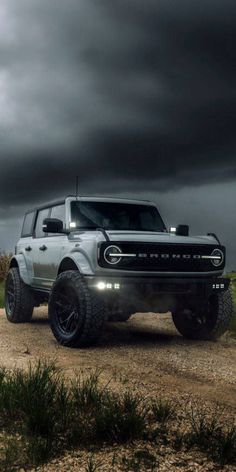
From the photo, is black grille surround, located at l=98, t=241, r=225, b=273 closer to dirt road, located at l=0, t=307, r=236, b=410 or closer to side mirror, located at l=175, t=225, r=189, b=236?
side mirror, located at l=175, t=225, r=189, b=236

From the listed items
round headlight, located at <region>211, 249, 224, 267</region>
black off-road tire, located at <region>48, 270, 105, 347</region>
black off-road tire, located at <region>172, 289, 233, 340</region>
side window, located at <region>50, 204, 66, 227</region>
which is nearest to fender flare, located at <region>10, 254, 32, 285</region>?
side window, located at <region>50, 204, 66, 227</region>

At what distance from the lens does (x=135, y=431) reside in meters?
3.84

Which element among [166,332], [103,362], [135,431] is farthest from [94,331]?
[135,431]

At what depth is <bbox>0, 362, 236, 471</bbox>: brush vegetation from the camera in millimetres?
3604

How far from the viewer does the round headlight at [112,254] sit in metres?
6.86

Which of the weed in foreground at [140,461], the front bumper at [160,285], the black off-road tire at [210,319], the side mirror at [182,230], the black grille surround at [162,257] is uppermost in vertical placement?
the side mirror at [182,230]

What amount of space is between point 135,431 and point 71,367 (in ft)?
7.08

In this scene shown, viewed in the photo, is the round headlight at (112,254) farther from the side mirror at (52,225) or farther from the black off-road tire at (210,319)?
the black off-road tire at (210,319)

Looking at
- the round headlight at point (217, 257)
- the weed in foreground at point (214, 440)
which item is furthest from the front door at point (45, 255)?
the weed in foreground at point (214, 440)

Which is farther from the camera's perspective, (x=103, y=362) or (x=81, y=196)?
(x=81, y=196)

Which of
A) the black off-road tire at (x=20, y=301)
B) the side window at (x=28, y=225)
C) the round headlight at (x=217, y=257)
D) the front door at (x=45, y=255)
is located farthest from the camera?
the side window at (x=28, y=225)

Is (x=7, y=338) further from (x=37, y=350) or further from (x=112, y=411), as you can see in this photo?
(x=112, y=411)

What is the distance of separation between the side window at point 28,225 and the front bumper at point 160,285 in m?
3.18

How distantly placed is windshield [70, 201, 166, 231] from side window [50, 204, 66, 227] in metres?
0.15
